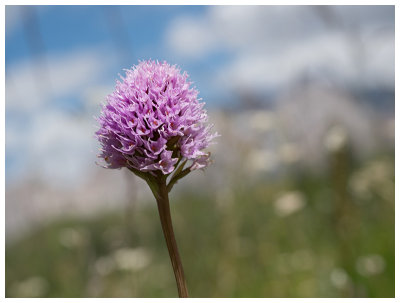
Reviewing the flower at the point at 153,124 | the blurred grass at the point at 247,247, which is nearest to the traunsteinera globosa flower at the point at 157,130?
the flower at the point at 153,124

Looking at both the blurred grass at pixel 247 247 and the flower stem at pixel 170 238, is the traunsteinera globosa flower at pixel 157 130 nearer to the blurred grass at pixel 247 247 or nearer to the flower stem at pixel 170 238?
the flower stem at pixel 170 238

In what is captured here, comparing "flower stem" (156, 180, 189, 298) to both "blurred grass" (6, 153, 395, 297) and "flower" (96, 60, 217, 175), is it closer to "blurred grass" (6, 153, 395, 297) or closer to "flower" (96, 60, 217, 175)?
"flower" (96, 60, 217, 175)

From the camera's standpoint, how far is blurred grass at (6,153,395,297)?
3.52m

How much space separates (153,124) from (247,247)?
138 inches

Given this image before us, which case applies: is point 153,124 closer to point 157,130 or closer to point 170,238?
point 157,130

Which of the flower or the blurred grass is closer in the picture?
the flower

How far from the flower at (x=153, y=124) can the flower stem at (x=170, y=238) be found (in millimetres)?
72

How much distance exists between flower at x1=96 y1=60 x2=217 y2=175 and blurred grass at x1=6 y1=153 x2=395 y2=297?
169cm

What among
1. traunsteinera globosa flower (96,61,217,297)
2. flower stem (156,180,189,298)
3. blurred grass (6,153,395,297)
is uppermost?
traunsteinera globosa flower (96,61,217,297)

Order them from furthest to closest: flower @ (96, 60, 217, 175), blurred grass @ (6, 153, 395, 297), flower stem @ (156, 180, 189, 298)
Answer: blurred grass @ (6, 153, 395, 297)
flower @ (96, 60, 217, 175)
flower stem @ (156, 180, 189, 298)

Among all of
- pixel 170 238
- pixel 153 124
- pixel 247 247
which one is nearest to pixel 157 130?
pixel 153 124

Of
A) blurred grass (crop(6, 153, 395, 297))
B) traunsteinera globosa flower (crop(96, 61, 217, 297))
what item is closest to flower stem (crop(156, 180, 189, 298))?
traunsteinera globosa flower (crop(96, 61, 217, 297))

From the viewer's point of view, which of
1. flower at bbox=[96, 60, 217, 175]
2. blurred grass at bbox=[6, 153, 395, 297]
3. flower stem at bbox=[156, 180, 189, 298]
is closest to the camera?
flower stem at bbox=[156, 180, 189, 298]

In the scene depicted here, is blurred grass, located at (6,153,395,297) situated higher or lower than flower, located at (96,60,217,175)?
lower
